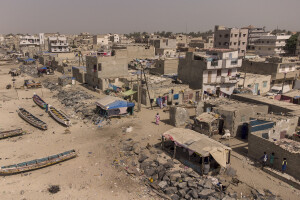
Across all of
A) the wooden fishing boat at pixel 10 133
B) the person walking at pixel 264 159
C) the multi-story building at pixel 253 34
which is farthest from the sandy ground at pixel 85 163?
the multi-story building at pixel 253 34

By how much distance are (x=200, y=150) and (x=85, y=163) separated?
7.14 metres

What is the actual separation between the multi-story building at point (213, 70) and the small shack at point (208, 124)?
1116 cm

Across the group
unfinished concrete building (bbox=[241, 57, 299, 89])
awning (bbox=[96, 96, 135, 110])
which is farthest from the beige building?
awning (bbox=[96, 96, 135, 110])

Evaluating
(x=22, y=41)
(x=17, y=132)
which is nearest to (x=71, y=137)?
(x=17, y=132)

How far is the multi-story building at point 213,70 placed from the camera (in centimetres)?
2856

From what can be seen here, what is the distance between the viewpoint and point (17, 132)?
1866 cm

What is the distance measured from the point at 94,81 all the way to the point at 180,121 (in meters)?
18.6

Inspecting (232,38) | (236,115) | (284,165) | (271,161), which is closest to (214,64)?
(236,115)

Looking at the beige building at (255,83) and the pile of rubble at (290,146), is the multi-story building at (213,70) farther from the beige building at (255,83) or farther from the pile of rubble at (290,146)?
the pile of rubble at (290,146)

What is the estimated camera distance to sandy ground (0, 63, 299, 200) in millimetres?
12039

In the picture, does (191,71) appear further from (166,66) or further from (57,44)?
(57,44)

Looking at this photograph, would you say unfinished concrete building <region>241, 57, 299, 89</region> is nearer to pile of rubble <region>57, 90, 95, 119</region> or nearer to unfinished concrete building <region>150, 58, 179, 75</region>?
unfinished concrete building <region>150, 58, 179, 75</region>

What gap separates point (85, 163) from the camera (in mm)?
14688

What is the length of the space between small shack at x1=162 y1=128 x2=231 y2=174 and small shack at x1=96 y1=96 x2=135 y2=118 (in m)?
7.89
